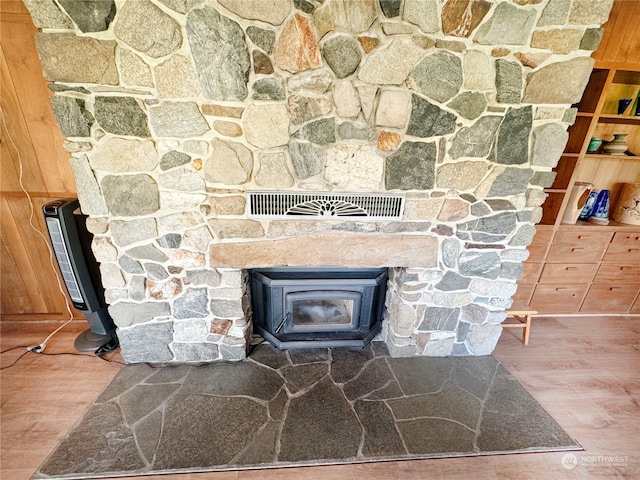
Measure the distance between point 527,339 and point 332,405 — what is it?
1.65 metres

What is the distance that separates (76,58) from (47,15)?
6.6 inches

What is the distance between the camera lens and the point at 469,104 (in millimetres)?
1421

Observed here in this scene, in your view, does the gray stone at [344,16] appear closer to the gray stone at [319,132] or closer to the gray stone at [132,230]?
the gray stone at [319,132]

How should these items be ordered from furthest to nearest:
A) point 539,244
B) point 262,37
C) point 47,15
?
point 539,244, point 262,37, point 47,15

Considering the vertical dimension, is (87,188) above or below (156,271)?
above

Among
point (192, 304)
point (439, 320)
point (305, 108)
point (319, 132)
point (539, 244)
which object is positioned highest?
point (305, 108)

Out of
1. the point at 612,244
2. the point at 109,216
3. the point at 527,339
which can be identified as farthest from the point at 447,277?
the point at 109,216

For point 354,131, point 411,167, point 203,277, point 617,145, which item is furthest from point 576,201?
point 203,277

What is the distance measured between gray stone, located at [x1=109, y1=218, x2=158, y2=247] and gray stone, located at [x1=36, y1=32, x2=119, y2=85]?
664mm

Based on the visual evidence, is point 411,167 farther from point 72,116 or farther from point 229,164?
point 72,116

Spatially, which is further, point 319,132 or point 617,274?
point 617,274

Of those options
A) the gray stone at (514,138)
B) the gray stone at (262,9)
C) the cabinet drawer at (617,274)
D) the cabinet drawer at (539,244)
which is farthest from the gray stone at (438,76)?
the cabinet drawer at (617,274)

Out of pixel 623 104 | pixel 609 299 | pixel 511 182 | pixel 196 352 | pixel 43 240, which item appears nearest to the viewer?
pixel 511 182

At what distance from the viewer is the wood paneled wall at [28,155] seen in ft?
5.11
